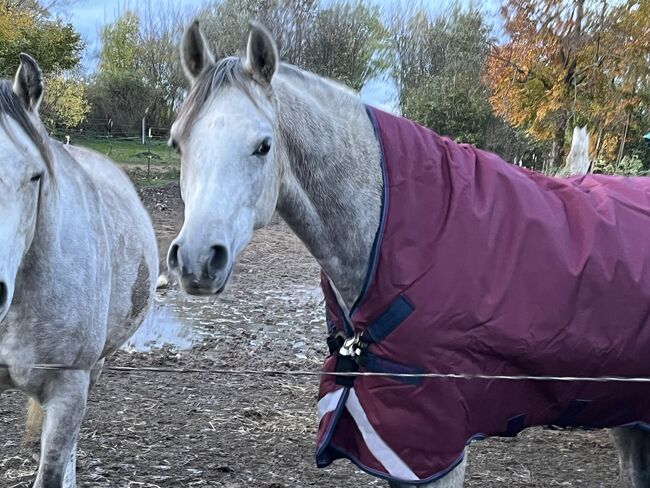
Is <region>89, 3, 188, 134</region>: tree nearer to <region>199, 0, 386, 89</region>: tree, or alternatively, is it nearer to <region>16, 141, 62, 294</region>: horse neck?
<region>199, 0, 386, 89</region>: tree

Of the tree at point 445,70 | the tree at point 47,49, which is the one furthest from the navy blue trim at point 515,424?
the tree at point 445,70

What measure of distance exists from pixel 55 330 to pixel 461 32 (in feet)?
98.4

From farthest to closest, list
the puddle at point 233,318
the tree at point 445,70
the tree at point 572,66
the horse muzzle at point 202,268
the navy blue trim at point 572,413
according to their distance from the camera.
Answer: the tree at point 445,70 < the tree at point 572,66 < the puddle at point 233,318 < the navy blue trim at point 572,413 < the horse muzzle at point 202,268

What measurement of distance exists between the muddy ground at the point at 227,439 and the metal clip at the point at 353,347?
161 centimetres

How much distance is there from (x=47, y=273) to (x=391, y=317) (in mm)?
1396

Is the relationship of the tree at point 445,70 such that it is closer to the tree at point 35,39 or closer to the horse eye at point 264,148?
the tree at point 35,39

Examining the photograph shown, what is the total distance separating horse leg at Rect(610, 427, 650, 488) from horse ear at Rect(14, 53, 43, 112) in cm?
267

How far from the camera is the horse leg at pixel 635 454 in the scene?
2672 mm

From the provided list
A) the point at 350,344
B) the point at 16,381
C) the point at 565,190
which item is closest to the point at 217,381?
the point at 16,381

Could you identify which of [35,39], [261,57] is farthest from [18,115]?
[35,39]

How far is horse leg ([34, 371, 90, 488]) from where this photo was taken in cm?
257

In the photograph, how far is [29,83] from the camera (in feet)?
7.99

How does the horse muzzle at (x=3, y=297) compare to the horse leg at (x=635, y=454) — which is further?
the horse leg at (x=635, y=454)

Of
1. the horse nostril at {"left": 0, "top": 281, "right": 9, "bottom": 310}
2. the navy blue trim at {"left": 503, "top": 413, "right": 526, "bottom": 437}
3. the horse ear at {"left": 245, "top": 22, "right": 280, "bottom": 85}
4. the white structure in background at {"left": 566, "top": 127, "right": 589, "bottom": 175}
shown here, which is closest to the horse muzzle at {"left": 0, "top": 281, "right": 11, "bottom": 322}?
the horse nostril at {"left": 0, "top": 281, "right": 9, "bottom": 310}
